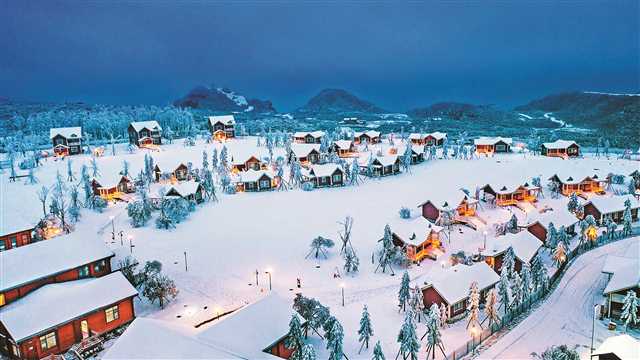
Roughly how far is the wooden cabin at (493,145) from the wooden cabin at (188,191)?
53497 millimetres

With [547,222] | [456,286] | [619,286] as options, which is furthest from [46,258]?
[547,222]

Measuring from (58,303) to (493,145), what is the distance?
75253mm

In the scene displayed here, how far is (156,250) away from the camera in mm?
38438

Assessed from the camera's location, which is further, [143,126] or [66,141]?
[143,126]

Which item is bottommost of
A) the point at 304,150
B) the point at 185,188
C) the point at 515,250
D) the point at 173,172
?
the point at 515,250

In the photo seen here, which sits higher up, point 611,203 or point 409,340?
point 611,203

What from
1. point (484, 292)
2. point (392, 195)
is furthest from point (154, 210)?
point (484, 292)

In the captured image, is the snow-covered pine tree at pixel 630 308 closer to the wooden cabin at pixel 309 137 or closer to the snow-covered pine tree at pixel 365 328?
the snow-covered pine tree at pixel 365 328

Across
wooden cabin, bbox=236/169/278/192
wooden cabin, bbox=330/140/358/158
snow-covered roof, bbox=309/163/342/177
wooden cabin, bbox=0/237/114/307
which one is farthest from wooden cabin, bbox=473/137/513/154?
wooden cabin, bbox=0/237/114/307

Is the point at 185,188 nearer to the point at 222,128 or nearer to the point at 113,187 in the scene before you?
the point at 113,187

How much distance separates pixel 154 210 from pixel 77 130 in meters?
41.0

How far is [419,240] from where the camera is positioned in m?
36.6

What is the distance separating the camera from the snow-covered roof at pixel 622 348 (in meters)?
20.0

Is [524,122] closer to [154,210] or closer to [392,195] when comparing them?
[392,195]
